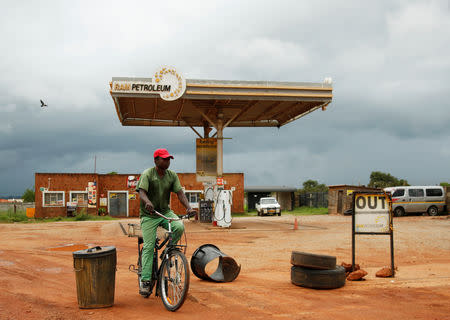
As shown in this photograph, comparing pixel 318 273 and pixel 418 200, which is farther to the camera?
pixel 418 200

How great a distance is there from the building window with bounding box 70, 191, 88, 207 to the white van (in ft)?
90.2

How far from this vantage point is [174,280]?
571 cm

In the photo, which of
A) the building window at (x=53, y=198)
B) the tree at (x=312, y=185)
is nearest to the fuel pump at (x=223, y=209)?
the building window at (x=53, y=198)

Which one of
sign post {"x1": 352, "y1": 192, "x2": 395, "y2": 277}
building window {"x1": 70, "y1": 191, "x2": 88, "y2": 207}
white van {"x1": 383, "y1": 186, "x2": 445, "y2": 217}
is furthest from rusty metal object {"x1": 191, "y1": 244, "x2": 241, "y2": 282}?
building window {"x1": 70, "y1": 191, "x2": 88, "y2": 207}

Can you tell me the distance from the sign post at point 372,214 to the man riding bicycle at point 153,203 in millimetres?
4021

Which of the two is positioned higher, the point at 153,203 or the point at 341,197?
the point at 153,203

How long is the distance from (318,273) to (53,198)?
129 ft

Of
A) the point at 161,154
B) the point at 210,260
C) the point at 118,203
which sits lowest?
the point at 118,203

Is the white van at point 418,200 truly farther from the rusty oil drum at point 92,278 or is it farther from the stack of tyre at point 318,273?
the rusty oil drum at point 92,278

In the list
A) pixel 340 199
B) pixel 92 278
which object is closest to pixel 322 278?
pixel 92 278

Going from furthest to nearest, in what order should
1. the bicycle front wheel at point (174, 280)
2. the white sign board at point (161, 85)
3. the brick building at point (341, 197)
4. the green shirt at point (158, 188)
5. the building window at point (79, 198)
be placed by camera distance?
the building window at point (79, 198) < the brick building at point (341, 197) < the white sign board at point (161, 85) < the green shirt at point (158, 188) < the bicycle front wheel at point (174, 280)

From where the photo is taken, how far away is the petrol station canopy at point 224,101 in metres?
21.9

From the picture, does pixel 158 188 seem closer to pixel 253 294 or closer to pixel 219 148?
pixel 253 294

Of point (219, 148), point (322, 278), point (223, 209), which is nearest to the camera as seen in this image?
point (322, 278)
